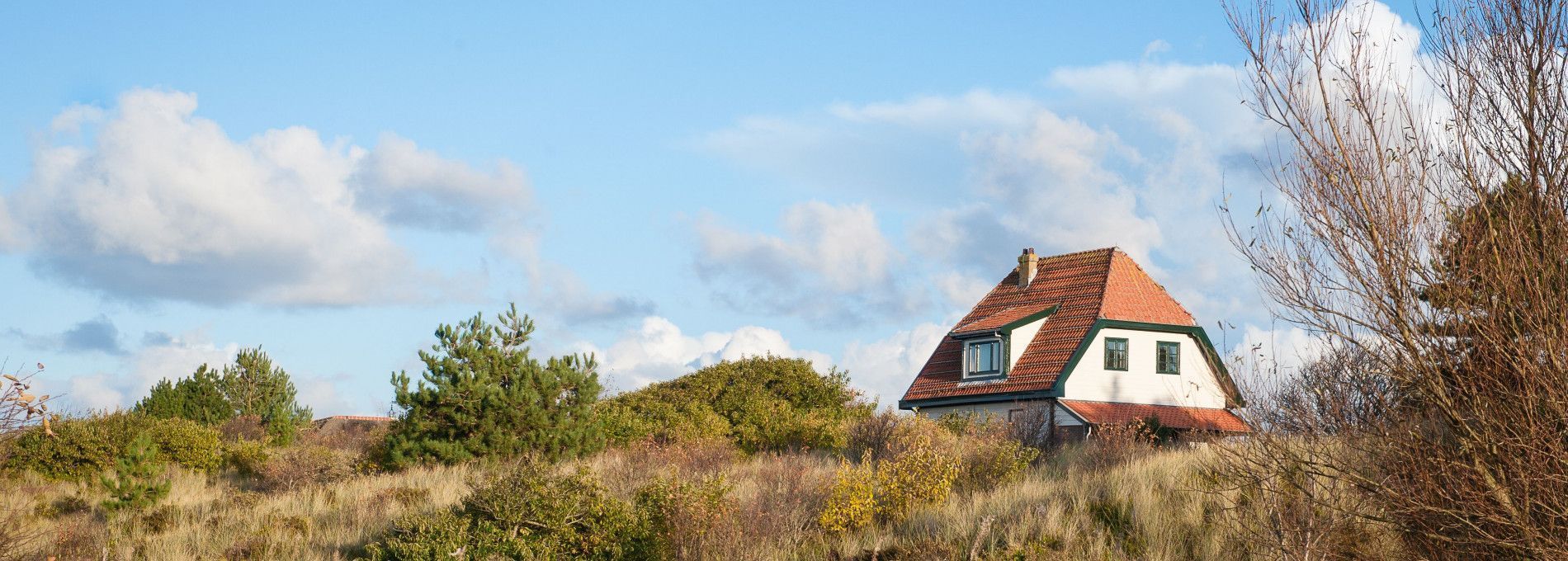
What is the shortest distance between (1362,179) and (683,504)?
7561 millimetres

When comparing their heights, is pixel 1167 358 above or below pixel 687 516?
above

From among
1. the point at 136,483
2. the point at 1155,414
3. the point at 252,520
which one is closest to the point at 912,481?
the point at 252,520

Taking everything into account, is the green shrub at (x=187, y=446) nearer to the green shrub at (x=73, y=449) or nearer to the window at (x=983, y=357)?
the green shrub at (x=73, y=449)

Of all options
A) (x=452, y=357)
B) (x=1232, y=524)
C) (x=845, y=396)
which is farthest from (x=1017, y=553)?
(x=845, y=396)

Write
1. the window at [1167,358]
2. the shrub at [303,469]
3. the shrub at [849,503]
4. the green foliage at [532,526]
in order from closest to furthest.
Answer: the green foliage at [532,526], the shrub at [849,503], the shrub at [303,469], the window at [1167,358]

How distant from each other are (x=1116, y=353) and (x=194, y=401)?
2355cm

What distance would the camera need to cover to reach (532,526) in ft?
44.2

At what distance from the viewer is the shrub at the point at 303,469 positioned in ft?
68.4

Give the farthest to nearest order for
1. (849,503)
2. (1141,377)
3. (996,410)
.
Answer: (1141,377)
(996,410)
(849,503)

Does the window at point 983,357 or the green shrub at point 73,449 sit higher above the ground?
the window at point 983,357

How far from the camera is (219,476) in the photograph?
81.0 ft

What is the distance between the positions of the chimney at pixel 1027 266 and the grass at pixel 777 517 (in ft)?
48.8

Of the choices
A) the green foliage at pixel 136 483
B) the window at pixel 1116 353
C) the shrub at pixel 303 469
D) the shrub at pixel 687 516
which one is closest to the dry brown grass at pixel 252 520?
the green foliage at pixel 136 483

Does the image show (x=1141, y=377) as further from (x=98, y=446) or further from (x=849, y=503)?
(x=98, y=446)
